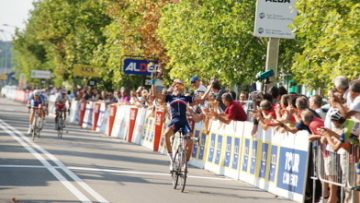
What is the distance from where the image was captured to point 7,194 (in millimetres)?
14805

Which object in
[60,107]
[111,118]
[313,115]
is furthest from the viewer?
[111,118]

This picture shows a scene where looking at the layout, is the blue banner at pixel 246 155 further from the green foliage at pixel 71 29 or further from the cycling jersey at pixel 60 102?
the green foliage at pixel 71 29

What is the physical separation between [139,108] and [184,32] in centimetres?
288

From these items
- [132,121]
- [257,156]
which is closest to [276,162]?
[257,156]

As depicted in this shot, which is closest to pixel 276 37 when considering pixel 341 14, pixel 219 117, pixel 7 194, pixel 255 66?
pixel 219 117

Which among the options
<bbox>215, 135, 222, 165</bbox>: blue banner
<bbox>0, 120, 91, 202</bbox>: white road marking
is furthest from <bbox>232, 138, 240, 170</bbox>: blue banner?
<bbox>0, 120, 91, 202</bbox>: white road marking

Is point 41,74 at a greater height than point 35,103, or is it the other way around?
point 41,74

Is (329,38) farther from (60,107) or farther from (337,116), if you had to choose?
(60,107)

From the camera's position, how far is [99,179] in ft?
59.2

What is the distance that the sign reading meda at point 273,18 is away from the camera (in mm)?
23000

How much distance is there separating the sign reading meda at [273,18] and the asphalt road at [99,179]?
3.40 m

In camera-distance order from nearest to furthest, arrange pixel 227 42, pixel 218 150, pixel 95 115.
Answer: pixel 218 150, pixel 227 42, pixel 95 115

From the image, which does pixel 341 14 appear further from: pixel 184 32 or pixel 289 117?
pixel 184 32

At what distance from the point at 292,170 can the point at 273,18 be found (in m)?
6.78
